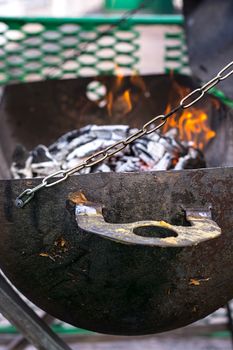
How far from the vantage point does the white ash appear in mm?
1687

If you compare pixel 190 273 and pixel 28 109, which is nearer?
pixel 190 273

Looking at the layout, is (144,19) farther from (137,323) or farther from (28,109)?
(137,323)

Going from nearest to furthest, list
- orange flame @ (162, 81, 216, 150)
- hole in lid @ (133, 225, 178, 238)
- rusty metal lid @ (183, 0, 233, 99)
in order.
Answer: hole in lid @ (133, 225, 178, 238), orange flame @ (162, 81, 216, 150), rusty metal lid @ (183, 0, 233, 99)

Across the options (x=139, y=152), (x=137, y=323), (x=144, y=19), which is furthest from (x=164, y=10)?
(x=137, y=323)

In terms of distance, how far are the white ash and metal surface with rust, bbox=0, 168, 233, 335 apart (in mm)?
549

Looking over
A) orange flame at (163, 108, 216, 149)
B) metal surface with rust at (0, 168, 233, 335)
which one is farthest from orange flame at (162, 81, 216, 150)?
metal surface with rust at (0, 168, 233, 335)

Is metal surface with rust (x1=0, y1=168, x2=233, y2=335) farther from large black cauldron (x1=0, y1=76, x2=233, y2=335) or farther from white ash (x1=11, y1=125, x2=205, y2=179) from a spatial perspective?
white ash (x1=11, y1=125, x2=205, y2=179)

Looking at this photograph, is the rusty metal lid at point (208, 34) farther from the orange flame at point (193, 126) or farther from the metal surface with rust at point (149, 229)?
the metal surface with rust at point (149, 229)

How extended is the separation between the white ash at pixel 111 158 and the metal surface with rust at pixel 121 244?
549 millimetres

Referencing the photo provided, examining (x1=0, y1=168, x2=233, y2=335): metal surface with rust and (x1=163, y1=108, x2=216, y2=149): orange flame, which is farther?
(x1=163, y1=108, x2=216, y2=149): orange flame

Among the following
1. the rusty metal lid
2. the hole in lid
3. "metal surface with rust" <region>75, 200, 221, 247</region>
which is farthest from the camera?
the rusty metal lid

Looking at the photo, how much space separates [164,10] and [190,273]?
24.6 ft

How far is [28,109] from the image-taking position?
2.07 meters

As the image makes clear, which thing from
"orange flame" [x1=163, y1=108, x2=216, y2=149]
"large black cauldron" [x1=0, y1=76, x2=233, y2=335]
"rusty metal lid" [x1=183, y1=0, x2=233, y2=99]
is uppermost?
"rusty metal lid" [x1=183, y1=0, x2=233, y2=99]
